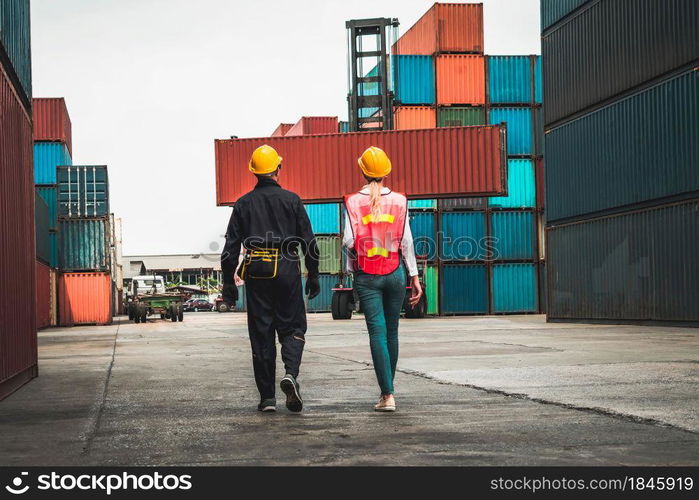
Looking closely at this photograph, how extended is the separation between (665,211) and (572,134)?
A: 479 cm

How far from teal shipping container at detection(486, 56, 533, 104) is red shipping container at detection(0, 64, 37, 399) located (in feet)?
106

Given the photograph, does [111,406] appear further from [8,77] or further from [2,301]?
[8,77]

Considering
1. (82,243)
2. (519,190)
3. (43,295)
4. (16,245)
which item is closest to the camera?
(16,245)

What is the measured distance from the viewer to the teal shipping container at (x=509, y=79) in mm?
40344

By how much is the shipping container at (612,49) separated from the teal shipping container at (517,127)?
14.1 meters

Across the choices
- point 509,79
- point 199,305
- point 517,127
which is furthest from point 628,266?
point 199,305

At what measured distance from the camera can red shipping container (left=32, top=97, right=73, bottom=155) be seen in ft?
131

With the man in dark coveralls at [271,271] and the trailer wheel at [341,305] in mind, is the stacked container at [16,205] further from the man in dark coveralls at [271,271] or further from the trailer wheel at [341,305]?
the trailer wheel at [341,305]

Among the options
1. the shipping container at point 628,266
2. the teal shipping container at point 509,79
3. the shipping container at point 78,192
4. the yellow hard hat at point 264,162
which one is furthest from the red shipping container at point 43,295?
the yellow hard hat at point 264,162

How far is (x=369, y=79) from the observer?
3216 centimetres

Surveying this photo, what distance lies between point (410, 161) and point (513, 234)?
32.4 feet

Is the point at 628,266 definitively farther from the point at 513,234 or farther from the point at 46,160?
the point at 46,160

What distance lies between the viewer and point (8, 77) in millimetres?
8391
